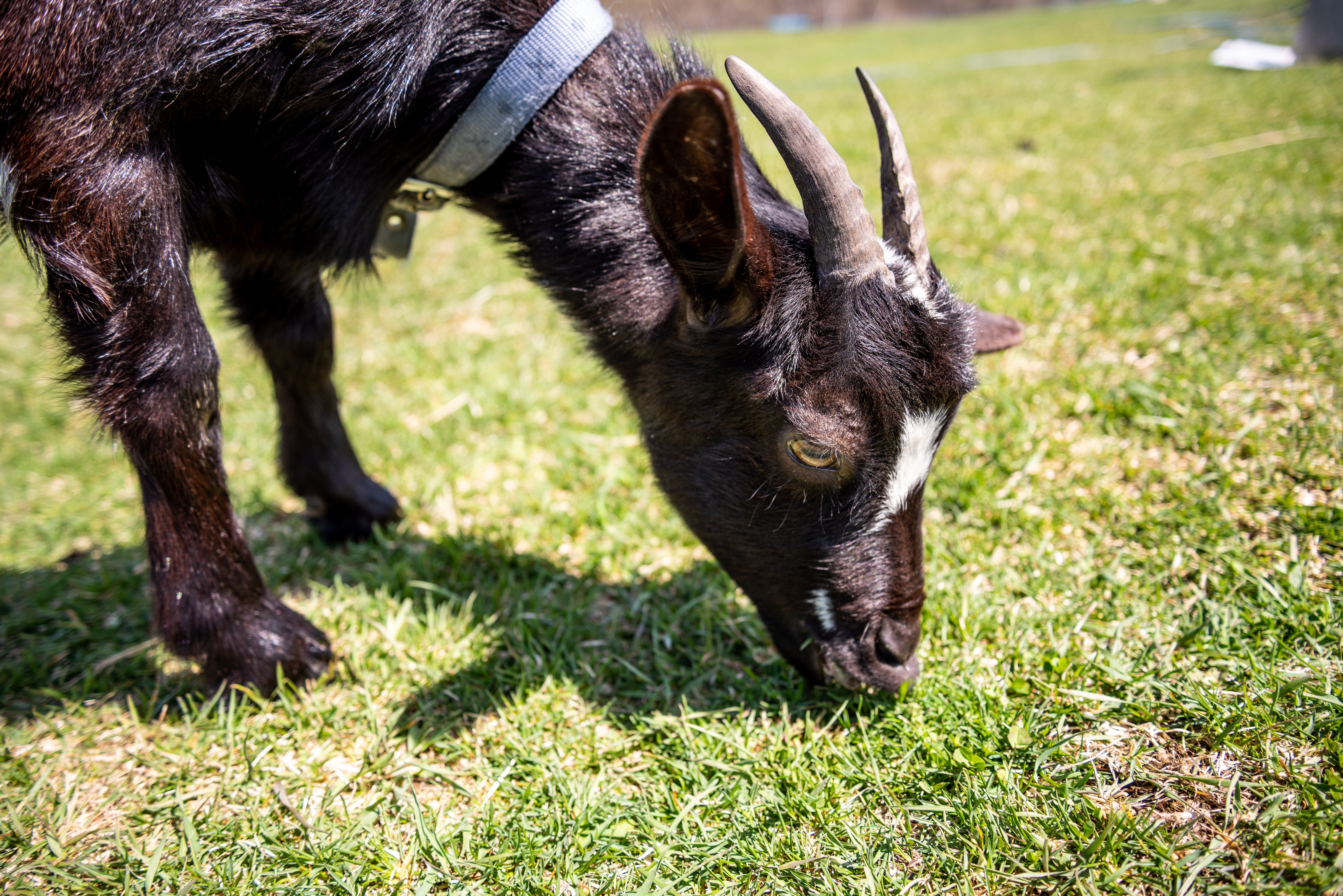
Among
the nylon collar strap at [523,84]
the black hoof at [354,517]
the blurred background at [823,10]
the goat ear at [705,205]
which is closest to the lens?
the goat ear at [705,205]

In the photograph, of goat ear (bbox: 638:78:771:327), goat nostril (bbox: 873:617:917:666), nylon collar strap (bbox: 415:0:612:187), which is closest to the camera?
goat ear (bbox: 638:78:771:327)

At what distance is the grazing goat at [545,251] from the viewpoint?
6.98 feet

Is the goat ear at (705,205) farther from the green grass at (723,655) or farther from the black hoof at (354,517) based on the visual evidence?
the black hoof at (354,517)

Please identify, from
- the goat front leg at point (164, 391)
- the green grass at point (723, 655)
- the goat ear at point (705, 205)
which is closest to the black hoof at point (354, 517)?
the green grass at point (723, 655)

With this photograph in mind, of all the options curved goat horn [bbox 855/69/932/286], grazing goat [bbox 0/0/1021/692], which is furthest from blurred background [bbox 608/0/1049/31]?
curved goat horn [bbox 855/69/932/286]

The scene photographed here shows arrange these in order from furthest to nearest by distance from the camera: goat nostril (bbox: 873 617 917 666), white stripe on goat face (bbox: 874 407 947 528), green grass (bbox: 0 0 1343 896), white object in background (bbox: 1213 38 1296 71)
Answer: white object in background (bbox: 1213 38 1296 71) < goat nostril (bbox: 873 617 917 666) < white stripe on goat face (bbox: 874 407 947 528) < green grass (bbox: 0 0 1343 896)

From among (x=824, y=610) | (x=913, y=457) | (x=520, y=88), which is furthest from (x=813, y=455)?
(x=520, y=88)

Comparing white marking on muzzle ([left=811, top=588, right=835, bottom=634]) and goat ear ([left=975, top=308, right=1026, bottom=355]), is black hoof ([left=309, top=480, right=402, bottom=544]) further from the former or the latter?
goat ear ([left=975, top=308, right=1026, bottom=355])

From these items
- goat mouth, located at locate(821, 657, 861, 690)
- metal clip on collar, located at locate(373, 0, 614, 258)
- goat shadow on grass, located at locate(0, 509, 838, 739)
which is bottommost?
goat shadow on grass, located at locate(0, 509, 838, 739)

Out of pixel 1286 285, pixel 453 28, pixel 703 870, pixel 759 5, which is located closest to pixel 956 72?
pixel 1286 285

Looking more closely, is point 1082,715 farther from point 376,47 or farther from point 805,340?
point 376,47

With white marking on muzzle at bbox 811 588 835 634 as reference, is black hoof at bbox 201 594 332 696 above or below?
below

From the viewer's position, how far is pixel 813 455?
7.30 feet

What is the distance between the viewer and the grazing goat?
→ 2127mm
